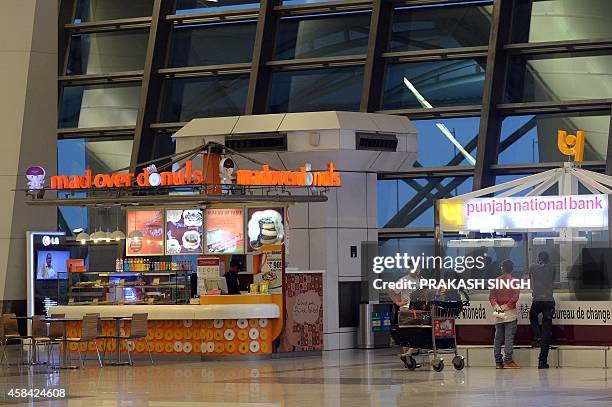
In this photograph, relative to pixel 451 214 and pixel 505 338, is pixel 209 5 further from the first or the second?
pixel 505 338

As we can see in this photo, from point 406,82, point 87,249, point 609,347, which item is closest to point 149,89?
point 87,249

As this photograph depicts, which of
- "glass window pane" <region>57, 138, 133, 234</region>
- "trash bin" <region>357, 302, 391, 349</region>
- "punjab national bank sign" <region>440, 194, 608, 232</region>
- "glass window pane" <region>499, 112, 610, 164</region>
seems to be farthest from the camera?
"glass window pane" <region>57, 138, 133, 234</region>

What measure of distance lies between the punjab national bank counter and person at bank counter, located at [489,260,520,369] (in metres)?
0.20

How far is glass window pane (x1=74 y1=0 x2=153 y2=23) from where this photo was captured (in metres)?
24.7

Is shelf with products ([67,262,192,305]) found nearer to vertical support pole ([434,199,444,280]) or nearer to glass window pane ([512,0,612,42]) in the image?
vertical support pole ([434,199,444,280])

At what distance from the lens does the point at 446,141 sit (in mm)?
21375

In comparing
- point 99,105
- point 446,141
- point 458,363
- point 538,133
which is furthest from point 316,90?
point 458,363

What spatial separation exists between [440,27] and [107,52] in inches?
256

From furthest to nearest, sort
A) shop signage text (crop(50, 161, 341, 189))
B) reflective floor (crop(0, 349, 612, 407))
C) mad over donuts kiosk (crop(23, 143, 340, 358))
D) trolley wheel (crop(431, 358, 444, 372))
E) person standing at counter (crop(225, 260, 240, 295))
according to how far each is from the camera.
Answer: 1. person standing at counter (crop(225, 260, 240, 295))
2. shop signage text (crop(50, 161, 341, 189))
3. mad over donuts kiosk (crop(23, 143, 340, 358))
4. trolley wheel (crop(431, 358, 444, 372))
5. reflective floor (crop(0, 349, 612, 407))

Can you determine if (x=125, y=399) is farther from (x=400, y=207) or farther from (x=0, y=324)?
(x=400, y=207)

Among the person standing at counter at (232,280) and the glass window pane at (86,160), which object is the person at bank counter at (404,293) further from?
the glass window pane at (86,160)

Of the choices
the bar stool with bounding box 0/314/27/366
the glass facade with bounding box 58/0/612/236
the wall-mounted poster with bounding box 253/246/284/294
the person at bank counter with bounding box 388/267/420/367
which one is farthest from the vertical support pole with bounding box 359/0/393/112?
the bar stool with bounding box 0/314/27/366

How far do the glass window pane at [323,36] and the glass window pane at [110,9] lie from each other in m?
2.93

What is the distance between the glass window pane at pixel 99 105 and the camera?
79.5 feet
